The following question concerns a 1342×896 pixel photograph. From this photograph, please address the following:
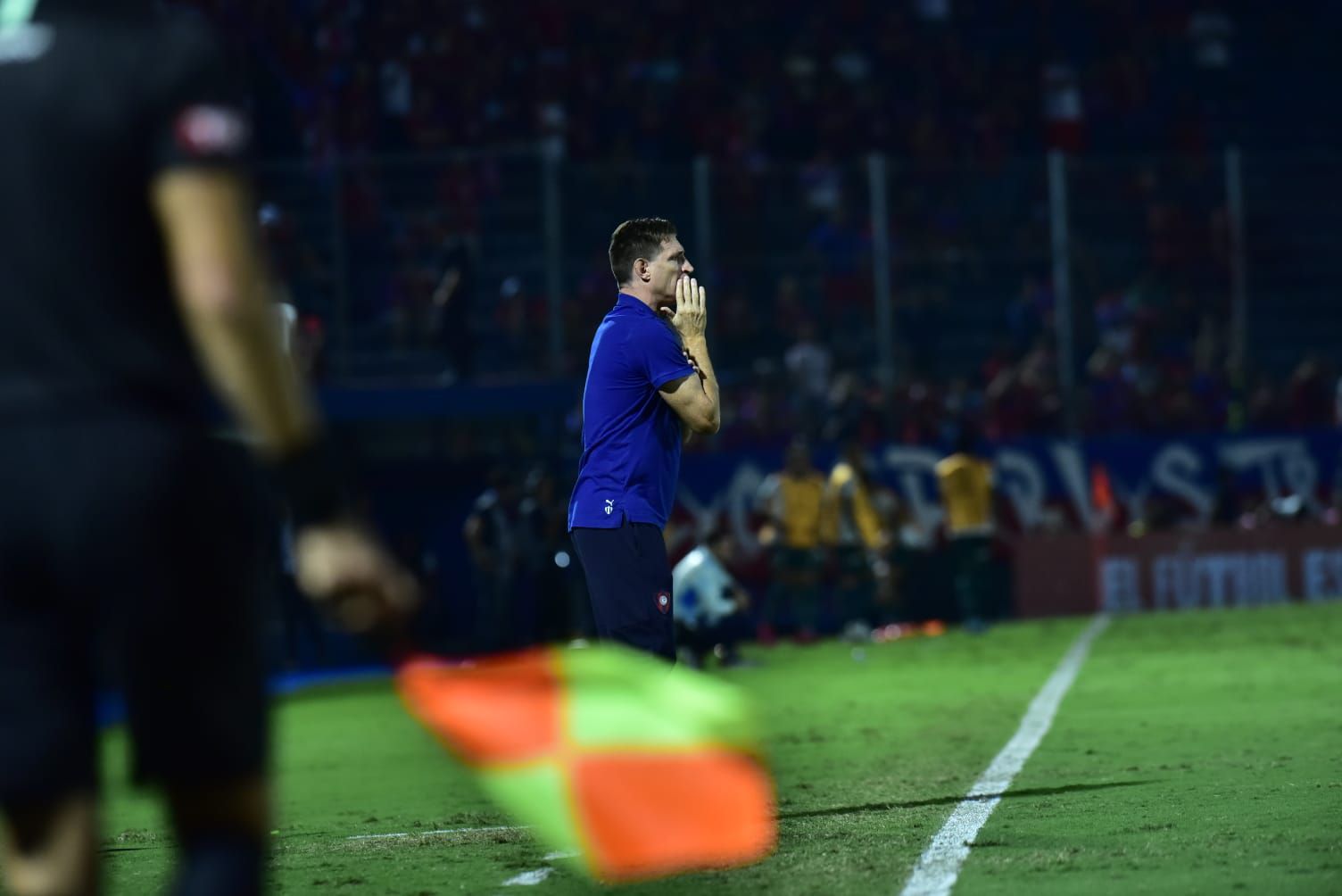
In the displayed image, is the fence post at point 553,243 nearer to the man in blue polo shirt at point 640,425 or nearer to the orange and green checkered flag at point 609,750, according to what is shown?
the man in blue polo shirt at point 640,425

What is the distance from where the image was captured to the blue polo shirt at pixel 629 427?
775 cm

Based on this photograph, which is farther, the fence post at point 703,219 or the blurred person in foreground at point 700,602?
the fence post at point 703,219

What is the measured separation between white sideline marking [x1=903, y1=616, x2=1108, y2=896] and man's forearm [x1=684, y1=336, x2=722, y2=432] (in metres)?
1.68

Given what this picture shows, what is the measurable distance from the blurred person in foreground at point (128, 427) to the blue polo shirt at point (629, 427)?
15.0 ft

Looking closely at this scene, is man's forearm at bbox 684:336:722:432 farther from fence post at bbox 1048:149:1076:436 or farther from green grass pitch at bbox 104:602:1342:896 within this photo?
fence post at bbox 1048:149:1076:436

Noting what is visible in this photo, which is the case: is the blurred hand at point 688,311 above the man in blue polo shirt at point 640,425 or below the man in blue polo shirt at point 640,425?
above

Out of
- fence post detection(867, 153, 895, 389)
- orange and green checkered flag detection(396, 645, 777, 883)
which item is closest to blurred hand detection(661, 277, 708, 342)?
orange and green checkered flag detection(396, 645, 777, 883)

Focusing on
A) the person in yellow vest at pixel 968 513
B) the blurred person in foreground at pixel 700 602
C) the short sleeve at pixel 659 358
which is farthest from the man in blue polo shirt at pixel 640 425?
Answer: the person in yellow vest at pixel 968 513

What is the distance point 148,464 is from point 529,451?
19.2m

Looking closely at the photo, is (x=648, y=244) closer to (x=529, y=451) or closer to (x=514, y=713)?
(x=514, y=713)

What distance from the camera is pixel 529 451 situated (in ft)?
73.1

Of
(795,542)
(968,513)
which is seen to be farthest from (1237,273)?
(795,542)

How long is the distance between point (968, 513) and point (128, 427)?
783 inches

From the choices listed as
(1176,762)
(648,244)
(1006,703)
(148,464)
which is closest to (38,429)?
(148,464)
